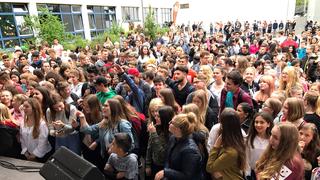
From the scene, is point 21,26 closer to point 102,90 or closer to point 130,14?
point 102,90

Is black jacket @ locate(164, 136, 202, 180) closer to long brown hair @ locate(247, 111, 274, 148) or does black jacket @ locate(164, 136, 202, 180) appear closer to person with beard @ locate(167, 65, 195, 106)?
long brown hair @ locate(247, 111, 274, 148)

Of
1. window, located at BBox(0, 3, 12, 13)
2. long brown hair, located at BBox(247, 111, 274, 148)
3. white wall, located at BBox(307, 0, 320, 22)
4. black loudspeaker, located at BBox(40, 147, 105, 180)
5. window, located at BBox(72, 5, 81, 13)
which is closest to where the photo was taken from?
black loudspeaker, located at BBox(40, 147, 105, 180)

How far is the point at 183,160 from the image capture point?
2861 millimetres

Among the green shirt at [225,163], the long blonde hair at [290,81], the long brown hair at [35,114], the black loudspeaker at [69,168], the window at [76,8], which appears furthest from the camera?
the window at [76,8]

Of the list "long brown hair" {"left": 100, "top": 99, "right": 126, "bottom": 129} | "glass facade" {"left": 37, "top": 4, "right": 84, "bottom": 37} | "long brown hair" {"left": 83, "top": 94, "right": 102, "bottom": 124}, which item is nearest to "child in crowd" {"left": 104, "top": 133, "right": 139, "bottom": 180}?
"long brown hair" {"left": 100, "top": 99, "right": 126, "bottom": 129}

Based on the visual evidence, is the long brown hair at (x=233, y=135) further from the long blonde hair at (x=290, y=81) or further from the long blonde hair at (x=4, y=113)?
the long blonde hair at (x=4, y=113)

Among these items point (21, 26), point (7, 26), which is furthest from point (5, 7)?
point (21, 26)

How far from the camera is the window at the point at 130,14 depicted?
A: 1061 inches

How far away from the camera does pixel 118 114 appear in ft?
11.6

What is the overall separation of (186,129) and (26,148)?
2365 mm

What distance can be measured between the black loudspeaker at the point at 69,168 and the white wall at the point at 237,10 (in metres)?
33.6

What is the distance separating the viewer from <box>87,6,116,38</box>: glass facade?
22344 millimetres

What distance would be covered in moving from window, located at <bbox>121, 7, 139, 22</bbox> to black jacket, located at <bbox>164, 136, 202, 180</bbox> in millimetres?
24858

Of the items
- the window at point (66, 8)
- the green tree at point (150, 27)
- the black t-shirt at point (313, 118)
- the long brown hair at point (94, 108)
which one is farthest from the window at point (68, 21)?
the black t-shirt at point (313, 118)
